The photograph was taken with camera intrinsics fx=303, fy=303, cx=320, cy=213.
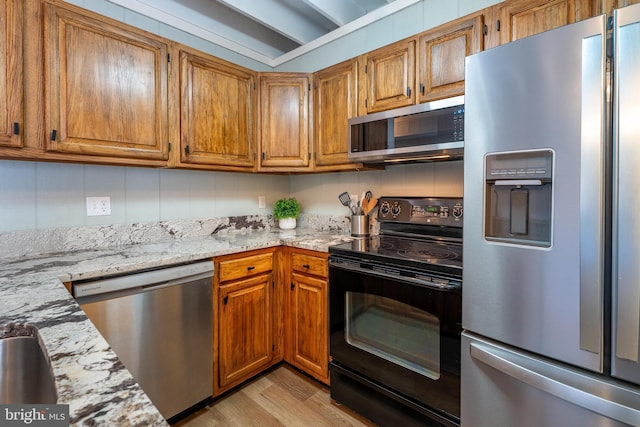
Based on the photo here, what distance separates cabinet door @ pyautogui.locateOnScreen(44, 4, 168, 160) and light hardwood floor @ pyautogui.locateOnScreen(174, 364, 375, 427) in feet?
4.94

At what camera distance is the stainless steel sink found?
0.66m

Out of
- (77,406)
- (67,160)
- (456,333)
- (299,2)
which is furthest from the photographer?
(299,2)

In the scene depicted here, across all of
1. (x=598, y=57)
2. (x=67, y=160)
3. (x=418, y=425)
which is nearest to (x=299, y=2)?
(x=67, y=160)

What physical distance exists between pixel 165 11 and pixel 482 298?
254cm

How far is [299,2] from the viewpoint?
2244mm

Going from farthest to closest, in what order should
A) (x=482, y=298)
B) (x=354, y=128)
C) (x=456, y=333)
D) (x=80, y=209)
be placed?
1. (x=354, y=128)
2. (x=80, y=209)
3. (x=456, y=333)
4. (x=482, y=298)

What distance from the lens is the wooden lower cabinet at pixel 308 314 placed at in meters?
1.83

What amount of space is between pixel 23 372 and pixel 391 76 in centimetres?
198

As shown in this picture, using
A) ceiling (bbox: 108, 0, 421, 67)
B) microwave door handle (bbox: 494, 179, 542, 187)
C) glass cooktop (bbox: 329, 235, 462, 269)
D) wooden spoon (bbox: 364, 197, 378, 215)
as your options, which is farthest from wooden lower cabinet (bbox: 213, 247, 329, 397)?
ceiling (bbox: 108, 0, 421, 67)

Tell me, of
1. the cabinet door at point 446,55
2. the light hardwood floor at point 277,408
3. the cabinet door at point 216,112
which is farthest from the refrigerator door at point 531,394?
the cabinet door at point 216,112

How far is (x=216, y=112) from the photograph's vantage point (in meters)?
2.05

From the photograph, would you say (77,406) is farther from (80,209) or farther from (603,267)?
(80,209)

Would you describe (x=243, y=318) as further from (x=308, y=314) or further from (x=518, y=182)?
(x=518, y=182)

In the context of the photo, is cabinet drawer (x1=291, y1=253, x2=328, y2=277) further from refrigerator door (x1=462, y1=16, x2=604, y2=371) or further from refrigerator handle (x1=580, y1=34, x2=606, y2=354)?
refrigerator handle (x1=580, y1=34, x2=606, y2=354)
